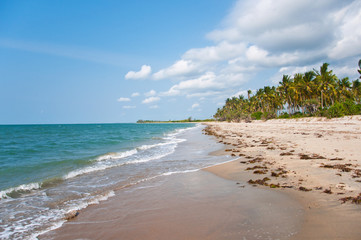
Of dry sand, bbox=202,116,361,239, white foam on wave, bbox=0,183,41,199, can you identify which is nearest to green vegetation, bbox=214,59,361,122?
dry sand, bbox=202,116,361,239

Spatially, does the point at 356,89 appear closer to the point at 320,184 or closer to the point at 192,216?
the point at 320,184

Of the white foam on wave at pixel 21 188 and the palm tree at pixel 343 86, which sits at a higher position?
the palm tree at pixel 343 86

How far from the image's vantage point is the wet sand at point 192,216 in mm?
4375

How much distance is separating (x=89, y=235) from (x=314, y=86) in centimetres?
7027

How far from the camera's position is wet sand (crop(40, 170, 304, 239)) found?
4.38 metres

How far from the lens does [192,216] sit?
207 inches

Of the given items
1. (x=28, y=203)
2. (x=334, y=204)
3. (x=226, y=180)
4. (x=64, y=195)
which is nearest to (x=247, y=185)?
(x=226, y=180)

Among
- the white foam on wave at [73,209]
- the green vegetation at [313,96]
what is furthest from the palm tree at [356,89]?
the white foam on wave at [73,209]

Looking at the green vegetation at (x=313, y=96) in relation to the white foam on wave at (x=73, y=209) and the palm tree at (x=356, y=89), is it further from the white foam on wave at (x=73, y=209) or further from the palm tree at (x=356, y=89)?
the white foam on wave at (x=73, y=209)

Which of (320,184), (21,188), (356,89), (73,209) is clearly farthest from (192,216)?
(356,89)

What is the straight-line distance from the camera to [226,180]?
8695 millimetres

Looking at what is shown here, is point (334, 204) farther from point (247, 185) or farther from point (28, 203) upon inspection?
point (28, 203)

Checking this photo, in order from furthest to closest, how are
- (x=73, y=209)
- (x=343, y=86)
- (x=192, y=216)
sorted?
(x=343, y=86) → (x=73, y=209) → (x=192, y=216)

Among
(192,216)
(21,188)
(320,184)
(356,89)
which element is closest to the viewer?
(192,216)
